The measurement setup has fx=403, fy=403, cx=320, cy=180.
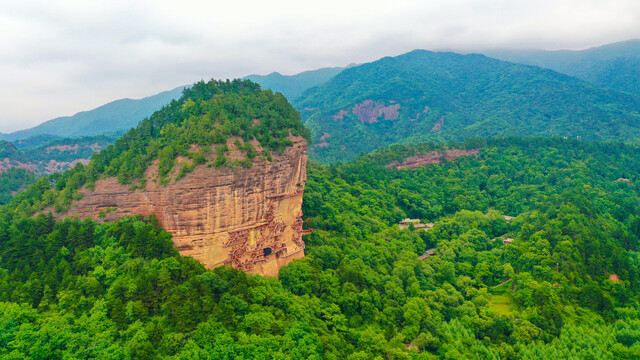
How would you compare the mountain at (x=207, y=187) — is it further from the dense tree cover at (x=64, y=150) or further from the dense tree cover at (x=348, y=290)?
the dense tree cover at (x=64, y=150)

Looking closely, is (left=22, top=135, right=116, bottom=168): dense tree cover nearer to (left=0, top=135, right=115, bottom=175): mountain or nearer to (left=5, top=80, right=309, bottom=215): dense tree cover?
(left=0, top=135, right=115, bottom=175): mountain

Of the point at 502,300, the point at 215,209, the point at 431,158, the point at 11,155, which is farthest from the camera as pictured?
the point at 11,155

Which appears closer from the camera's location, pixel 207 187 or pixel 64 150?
pixel 207 187

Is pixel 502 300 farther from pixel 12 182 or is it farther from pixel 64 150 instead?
pixel 64 150

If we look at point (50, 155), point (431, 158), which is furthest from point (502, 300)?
point (50, 155)

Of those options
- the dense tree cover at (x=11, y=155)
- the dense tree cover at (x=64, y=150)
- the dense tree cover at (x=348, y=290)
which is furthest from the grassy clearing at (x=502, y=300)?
the dense tree cover at (x=64, y=150)

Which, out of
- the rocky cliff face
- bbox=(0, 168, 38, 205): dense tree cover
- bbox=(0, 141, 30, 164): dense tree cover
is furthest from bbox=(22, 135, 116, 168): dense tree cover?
the rocky cliff face
